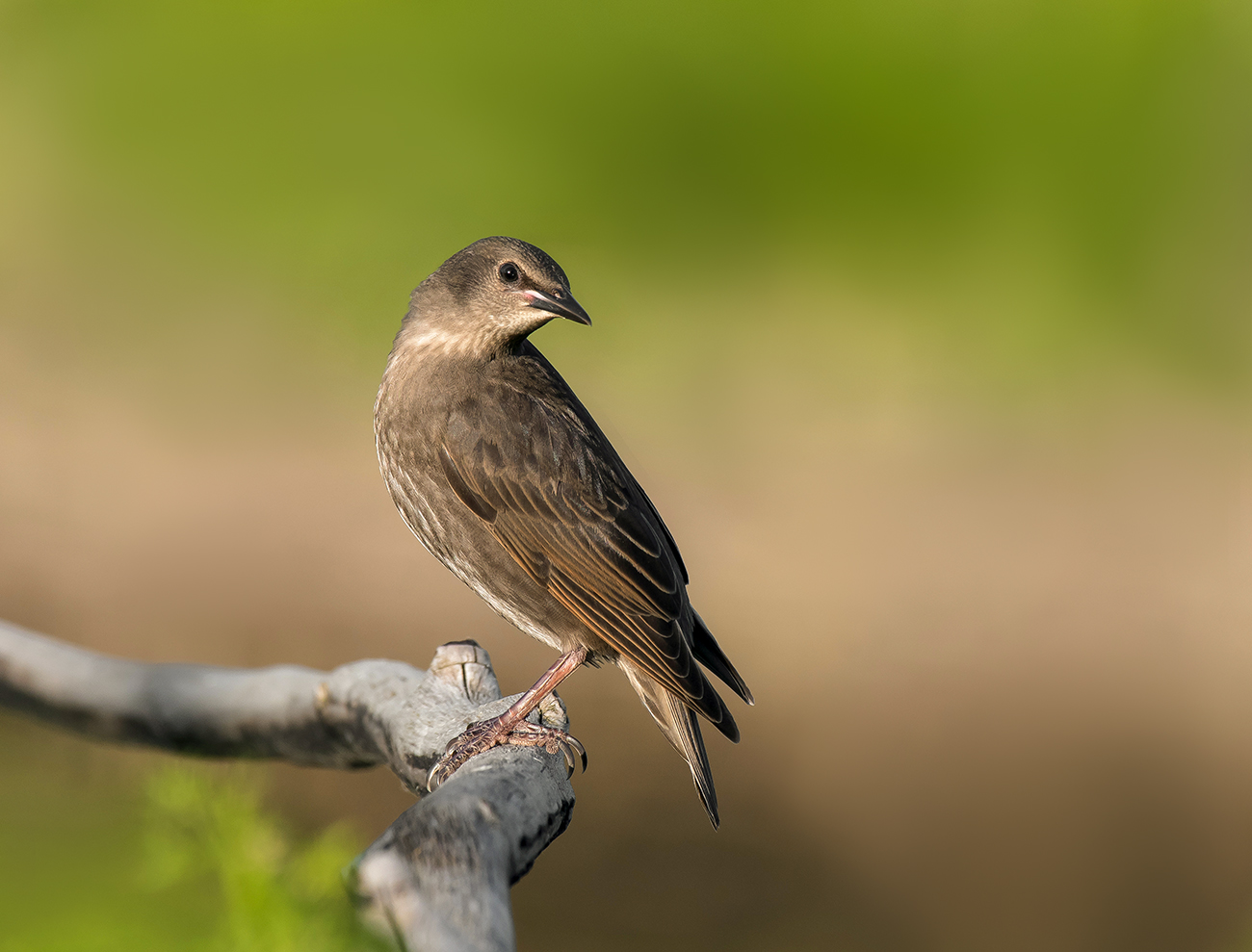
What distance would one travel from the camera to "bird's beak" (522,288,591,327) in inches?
124

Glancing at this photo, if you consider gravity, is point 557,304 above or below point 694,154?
below

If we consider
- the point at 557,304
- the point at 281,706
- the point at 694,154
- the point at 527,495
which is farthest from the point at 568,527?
the point at 694,154

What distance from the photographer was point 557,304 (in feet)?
10.5

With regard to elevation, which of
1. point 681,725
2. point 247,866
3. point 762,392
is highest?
point 762,392

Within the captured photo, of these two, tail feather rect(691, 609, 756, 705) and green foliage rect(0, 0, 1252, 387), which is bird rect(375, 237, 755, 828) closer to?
tail feather rect(691, 609, 756, 705)

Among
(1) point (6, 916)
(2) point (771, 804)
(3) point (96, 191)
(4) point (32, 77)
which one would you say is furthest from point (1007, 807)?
(4) point (32, 77)

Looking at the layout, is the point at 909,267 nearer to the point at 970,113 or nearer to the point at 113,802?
the point at 970,113

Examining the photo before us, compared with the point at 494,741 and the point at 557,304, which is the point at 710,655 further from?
the point at 557,304

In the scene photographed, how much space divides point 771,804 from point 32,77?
6176 mm

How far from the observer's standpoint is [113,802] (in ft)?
8.58

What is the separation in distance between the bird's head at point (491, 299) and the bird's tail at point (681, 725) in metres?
0.99

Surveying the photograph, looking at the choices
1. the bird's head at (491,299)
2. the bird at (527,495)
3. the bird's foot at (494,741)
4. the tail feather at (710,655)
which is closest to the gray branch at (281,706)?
the bird's foot at (494,741)

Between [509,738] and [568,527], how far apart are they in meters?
0.63

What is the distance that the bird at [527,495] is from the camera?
10.5 feet
